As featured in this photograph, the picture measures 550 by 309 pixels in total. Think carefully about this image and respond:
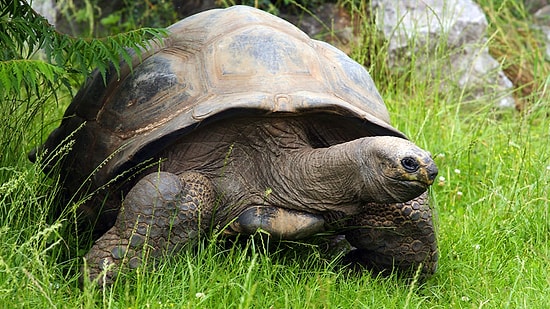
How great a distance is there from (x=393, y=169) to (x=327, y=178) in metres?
0.40

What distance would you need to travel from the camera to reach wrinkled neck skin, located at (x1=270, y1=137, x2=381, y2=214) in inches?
135

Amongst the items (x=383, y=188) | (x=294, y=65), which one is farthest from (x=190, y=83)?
(x=383, y=188)

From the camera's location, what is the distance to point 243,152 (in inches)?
146

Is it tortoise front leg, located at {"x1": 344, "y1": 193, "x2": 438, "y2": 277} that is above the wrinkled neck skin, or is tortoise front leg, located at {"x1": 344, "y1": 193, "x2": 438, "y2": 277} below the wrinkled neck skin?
below

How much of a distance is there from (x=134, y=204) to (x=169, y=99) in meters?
0.50

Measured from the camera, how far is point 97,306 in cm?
326

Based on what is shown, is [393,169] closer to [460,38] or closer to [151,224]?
[151,224]

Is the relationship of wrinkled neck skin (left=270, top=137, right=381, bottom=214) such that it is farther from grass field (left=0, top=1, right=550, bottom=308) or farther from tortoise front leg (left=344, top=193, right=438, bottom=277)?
grass field (left=0, top=1, right=550, bottom=308)

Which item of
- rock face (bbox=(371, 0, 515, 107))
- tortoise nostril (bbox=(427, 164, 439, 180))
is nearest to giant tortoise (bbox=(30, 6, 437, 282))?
tortoise nostril (bbox=(427, 164, 439, 180))

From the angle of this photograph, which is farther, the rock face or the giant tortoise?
the rock face

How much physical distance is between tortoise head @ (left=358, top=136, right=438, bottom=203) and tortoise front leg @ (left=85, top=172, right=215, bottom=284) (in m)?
0.69

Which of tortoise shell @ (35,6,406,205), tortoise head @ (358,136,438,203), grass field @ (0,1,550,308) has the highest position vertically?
tortoise shell @ (35,6,406,205)

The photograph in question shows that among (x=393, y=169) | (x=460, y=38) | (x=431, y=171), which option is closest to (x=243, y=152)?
(x=393, y=169)

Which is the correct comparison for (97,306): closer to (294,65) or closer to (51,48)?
(51,48)
